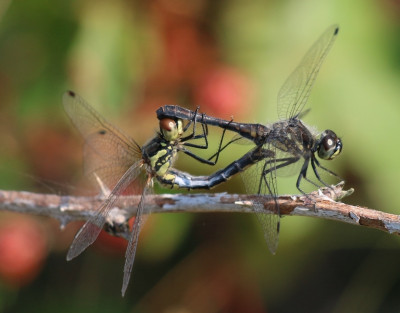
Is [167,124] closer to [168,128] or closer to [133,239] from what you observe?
[168,128]

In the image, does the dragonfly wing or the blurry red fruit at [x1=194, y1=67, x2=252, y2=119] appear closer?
the dragonfly wing

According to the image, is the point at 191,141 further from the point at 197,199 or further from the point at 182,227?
the point at 182,227

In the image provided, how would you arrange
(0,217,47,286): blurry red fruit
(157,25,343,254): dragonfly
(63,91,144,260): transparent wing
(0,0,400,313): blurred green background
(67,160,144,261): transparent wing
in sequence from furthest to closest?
(0,217,47,286): blurry red fruit
(0,0,400,313): blurred green background
(63,91,144,260): transparent wing
(157,25,343,254): dragonfly
(67,160,144,261): transparent wing

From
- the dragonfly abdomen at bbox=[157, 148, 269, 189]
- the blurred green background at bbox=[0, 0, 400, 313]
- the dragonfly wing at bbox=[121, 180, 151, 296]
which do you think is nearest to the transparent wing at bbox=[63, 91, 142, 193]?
the dragonfly abdomen at bbox=[157, 148, 269, 189]

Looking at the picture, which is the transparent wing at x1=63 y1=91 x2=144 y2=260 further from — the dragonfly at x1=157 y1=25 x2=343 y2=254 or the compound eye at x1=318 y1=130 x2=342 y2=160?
the compound eye at x1=318 y1=130 x2=342 y2=160

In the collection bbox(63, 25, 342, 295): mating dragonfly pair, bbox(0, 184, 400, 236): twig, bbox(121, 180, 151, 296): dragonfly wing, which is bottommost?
bbox(121, 180, 151, 296): dragonfly wing

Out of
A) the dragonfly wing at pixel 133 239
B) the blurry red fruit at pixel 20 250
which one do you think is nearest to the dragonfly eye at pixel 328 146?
the dragonfly wing at pixel 133 239

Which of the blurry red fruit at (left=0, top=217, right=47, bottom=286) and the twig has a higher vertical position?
the twig
